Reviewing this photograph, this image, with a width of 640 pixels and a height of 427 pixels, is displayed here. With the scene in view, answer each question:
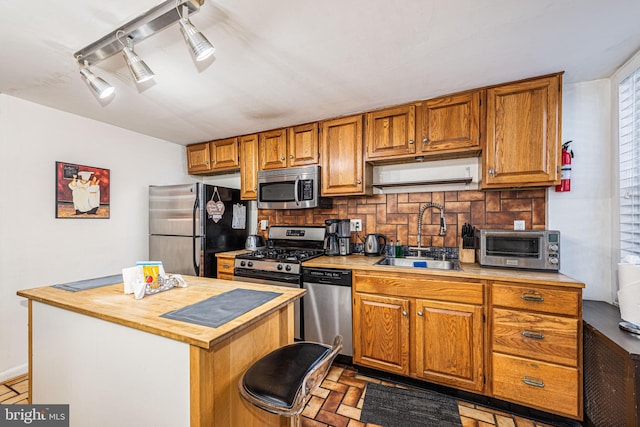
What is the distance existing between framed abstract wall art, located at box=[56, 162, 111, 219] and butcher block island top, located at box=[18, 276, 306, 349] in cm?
132

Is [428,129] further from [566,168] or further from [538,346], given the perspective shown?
[538,346]

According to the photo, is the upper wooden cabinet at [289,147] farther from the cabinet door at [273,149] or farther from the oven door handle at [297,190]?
the oven door handle at [297,190]

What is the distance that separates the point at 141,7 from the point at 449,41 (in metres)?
1.64

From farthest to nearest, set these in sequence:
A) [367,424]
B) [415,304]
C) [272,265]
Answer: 1. [272,265]
2. [415,304]
3. [367,424]

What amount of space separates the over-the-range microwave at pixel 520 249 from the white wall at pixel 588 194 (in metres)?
0.38

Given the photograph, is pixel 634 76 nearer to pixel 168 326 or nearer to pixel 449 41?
pixel 449 41

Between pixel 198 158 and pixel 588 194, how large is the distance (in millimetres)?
4074

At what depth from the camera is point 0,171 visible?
2.19m

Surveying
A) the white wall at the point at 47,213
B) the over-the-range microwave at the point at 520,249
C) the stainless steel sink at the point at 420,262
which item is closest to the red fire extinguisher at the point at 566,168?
the over-the-range microwave at the point at 520,249

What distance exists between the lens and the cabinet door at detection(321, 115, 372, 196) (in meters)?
2.61

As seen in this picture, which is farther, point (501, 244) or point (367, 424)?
point (501, 244)

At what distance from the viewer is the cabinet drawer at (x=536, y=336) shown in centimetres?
166

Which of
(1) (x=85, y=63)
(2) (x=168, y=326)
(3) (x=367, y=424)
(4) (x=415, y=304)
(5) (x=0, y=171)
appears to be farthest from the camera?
(5) (x=0, y=171)

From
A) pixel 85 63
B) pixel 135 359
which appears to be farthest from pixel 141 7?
pixel 135 359
